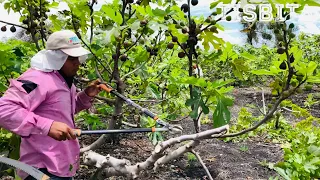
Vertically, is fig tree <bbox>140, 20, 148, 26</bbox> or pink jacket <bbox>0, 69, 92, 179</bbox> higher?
fig tree <bbox>140, 20, 148, 26</bbox>

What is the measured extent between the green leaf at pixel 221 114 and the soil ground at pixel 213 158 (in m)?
1.61

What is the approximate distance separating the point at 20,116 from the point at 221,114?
44.5 inches

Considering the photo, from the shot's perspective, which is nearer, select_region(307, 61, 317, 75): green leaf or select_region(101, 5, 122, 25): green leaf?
select_region(307, 61, 317, 75): green leaf

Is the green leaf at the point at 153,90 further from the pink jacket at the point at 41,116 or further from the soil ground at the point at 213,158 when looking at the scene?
the pink jacket at the point at 41,116

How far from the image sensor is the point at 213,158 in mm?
4871

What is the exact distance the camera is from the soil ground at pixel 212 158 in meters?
4.30

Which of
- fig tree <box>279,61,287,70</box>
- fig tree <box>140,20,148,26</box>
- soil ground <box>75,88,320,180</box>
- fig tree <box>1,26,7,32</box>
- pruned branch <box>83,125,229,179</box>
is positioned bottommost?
soil ground <box>75,88,320,180</box>

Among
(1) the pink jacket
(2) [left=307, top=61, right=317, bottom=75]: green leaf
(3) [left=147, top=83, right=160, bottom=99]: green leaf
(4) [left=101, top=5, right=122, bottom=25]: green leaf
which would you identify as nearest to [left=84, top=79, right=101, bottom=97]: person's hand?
(1) the pink jacket

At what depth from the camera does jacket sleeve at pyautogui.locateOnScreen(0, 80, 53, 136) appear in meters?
2.14

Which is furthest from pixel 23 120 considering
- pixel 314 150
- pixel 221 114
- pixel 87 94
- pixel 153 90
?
pixel 153 90

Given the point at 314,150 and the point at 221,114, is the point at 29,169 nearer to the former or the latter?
the point at 221,114

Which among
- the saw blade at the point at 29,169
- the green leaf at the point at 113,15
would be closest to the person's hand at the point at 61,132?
the saw blade at the point at 29,169

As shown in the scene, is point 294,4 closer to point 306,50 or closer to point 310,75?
point 310,75

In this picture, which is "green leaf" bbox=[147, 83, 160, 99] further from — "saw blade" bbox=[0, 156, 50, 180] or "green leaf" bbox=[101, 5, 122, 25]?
"saw blade" bbox=[0, 156, 50, 180]
